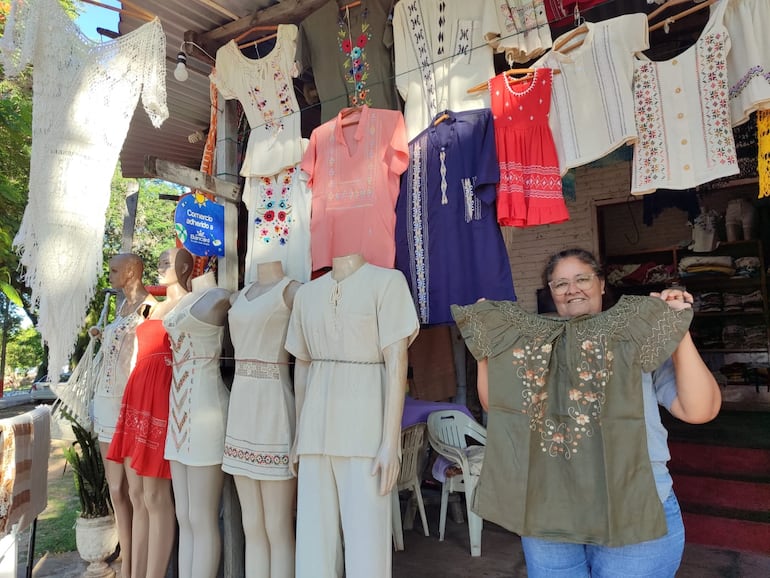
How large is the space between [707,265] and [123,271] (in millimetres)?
5619

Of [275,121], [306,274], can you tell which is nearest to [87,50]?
[275,121]

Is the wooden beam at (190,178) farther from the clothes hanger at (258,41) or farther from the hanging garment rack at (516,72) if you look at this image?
the hanging garment rack at (516,72)

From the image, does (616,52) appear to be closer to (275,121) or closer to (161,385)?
(275,121)

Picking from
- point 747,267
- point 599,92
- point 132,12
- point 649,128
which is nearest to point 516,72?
point 599,92

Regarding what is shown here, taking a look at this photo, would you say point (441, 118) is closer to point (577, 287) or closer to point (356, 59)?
point (356, 59)

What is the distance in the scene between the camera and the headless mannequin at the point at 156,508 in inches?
119

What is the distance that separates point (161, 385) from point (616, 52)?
296 cm

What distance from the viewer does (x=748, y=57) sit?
7.19ft

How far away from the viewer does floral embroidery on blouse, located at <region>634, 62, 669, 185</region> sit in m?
2.35

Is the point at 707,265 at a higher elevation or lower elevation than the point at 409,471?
higher

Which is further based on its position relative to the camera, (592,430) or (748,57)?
(748,57)

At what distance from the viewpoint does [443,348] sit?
5.09m

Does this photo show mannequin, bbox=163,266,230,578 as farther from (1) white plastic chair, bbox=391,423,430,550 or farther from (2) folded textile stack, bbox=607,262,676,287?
(2) folded textile stack, bbox=607,262,676,287

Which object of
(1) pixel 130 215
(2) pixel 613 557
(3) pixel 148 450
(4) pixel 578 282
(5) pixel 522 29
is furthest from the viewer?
(1) pixel 130 215
